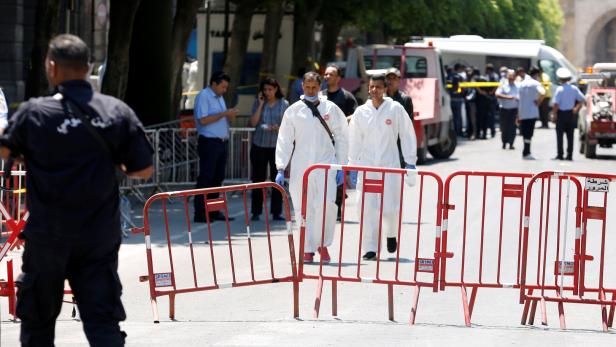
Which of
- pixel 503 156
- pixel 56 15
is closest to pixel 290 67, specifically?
pixel 503 156

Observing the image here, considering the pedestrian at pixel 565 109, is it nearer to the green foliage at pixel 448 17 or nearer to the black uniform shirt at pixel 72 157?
the green foliage at pixel 448 17

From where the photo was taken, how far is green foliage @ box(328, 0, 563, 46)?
36.5 meters

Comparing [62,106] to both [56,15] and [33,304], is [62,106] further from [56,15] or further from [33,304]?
[56,15]

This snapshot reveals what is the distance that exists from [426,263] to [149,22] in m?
12.9

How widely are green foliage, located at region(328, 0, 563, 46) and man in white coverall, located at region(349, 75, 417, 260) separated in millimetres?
22434

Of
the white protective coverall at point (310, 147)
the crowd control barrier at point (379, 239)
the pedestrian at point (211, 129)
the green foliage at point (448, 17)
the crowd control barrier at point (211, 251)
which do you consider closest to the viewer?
the crowd control barrier at point (211, 251)

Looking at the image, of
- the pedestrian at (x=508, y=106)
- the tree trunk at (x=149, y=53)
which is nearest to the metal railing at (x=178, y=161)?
the tree trunk at (x=149, y=53)

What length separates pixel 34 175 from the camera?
21.6 feet

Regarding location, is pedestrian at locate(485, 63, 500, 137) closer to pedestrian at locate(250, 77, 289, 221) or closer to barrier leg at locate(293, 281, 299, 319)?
pedestrian at locate(250, 77, 289, 221)

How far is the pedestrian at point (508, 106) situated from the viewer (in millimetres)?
30594

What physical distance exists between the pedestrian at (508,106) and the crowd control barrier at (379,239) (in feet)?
46.4

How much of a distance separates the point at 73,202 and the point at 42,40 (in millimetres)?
13924

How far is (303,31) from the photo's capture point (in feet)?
120

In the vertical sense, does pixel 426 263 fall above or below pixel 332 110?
below
